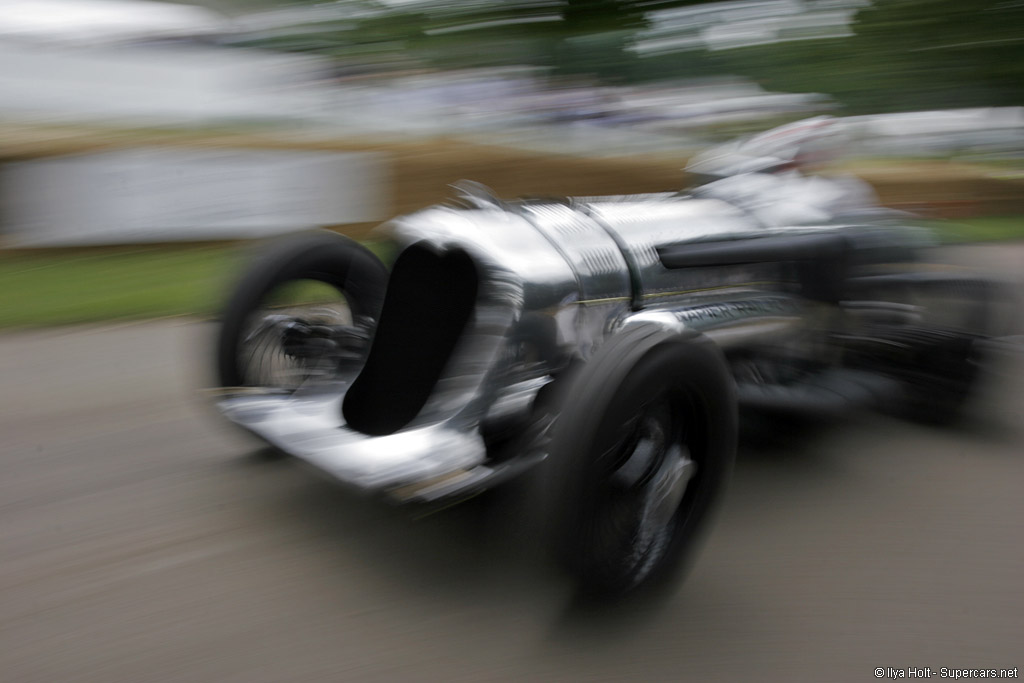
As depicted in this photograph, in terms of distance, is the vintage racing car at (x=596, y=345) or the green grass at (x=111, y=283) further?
the green grass at (x=111, y=283)

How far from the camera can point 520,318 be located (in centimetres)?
279

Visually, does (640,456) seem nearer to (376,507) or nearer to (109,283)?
(376,507)

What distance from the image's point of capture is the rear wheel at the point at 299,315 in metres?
3.20

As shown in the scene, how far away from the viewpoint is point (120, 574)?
2611 millimetres

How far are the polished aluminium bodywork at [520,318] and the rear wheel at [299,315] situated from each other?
152mm

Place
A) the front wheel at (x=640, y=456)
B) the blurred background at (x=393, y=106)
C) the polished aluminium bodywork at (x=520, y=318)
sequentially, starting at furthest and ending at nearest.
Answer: the blurred background at (x=393, y=106) < the polished aluminium bodywork at (x=520, y=318) < the front wheel at (x=640, y=456)

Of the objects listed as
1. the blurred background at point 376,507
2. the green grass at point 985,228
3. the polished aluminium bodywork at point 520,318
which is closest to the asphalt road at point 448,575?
the blurred background at point 376,507

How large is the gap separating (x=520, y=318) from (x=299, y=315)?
3.23ft

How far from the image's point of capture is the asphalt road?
2270mm

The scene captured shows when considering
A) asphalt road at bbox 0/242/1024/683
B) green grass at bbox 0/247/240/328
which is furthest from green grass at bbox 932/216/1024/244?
asphalt road at bbox 0/242/1024/683

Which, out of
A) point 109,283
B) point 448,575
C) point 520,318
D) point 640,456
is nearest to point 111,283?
point 109,283

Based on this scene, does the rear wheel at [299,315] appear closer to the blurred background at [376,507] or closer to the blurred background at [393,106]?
the blurred background at [376,507]

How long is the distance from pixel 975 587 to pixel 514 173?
22.7 ft

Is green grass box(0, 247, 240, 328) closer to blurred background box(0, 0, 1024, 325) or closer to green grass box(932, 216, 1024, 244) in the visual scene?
blurred background box(0, 0, 1024, 325)
